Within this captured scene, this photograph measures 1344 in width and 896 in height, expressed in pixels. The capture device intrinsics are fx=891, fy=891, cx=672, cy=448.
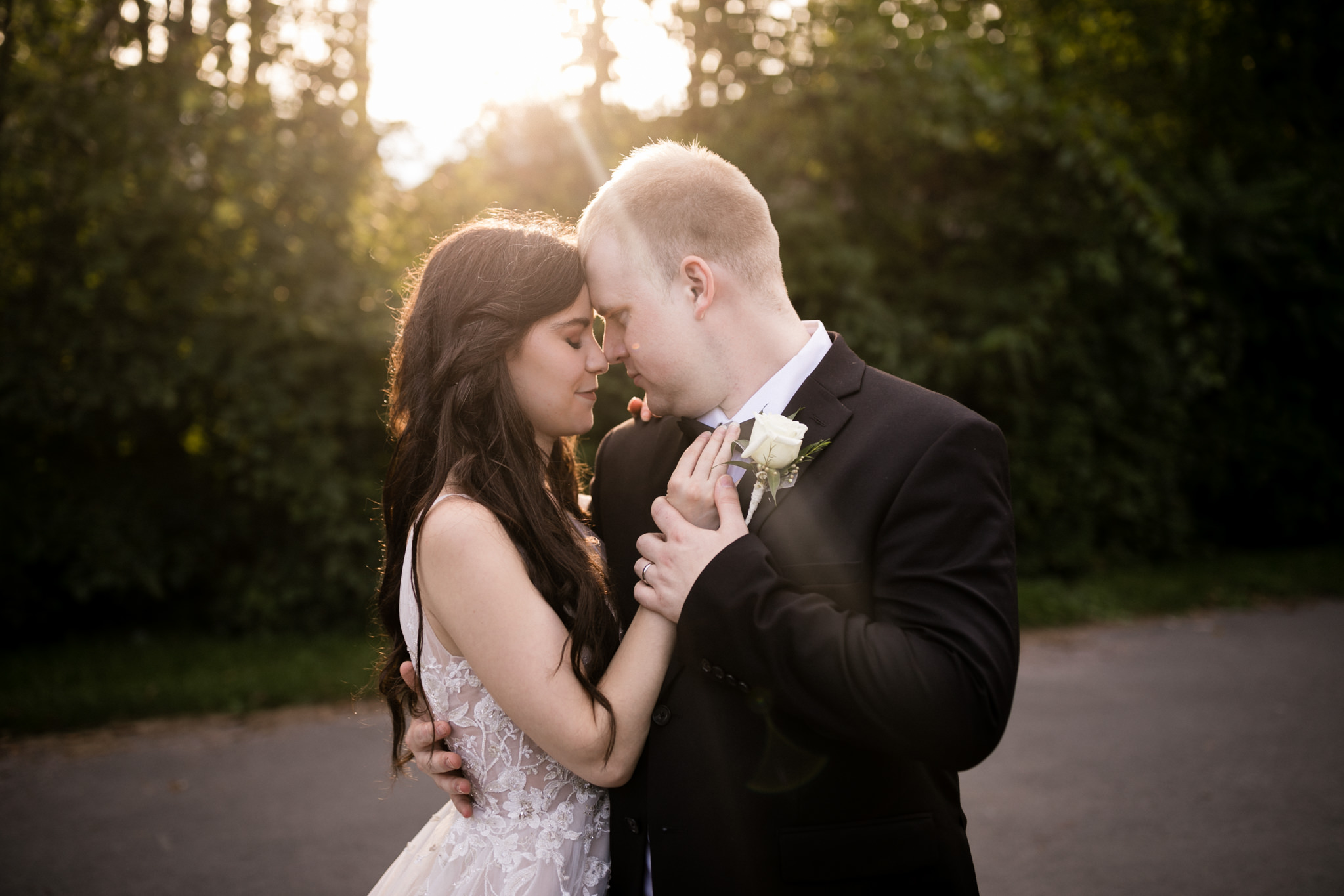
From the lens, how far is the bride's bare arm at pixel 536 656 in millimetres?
1983

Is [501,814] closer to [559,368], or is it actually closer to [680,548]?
[680,548]

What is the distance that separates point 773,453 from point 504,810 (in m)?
1.30

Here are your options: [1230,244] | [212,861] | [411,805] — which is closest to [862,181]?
[1230,244]

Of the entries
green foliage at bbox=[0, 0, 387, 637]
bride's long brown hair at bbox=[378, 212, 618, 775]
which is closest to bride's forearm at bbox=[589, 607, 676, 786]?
bride's long brown hair at bbox=[378, 212, 618, 775]

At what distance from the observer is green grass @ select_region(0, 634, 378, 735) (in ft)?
20.1

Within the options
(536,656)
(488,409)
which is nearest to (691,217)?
(488,409)

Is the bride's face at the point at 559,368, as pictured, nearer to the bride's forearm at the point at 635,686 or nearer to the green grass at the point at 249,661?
the bride's forearm at the point at 635,686

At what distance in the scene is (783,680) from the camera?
5.77 ft

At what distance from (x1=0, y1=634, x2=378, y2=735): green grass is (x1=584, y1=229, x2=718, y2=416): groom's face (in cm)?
428

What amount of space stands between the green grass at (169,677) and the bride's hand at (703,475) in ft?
14.7

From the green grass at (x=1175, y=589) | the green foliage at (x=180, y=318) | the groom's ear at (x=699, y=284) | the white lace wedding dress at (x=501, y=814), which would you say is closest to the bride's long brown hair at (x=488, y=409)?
the white lace wedding dress at (x=501, y=814)

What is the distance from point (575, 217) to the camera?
7.85m

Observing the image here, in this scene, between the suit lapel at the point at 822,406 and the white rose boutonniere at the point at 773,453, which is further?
the suit lapel at the point at 822,406

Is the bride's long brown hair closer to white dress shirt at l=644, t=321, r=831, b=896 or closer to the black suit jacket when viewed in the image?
the black suit jacket
